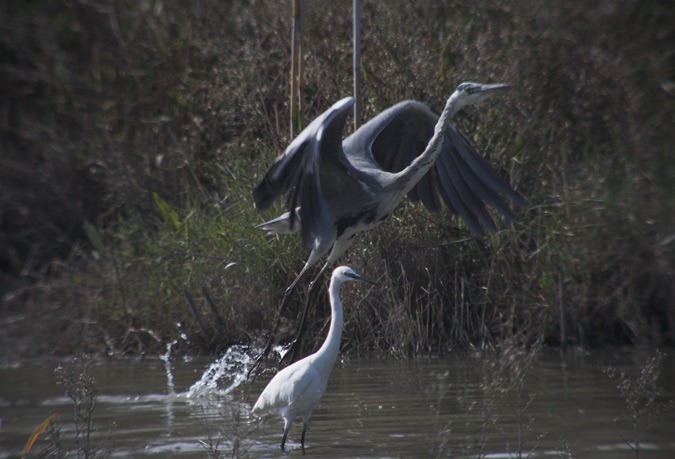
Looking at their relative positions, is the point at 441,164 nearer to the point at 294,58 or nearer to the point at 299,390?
the point at 294,58

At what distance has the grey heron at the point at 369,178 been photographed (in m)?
5.29

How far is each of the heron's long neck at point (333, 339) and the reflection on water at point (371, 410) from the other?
0.42 meters

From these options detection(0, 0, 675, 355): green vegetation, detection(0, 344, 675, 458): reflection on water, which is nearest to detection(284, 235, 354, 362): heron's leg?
detection(0, 344, 675, 458): reflection on water

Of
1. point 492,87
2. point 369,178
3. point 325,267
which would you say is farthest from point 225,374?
point 492,87

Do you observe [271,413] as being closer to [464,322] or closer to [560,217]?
[464,322]

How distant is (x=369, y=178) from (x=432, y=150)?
0.55 m

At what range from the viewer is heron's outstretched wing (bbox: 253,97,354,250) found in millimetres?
5211

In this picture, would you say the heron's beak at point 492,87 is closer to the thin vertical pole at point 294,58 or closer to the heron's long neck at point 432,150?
the heron's long neck at point 432,150

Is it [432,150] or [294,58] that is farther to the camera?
[294,58]

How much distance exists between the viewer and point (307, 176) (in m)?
5.26

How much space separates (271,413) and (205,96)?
481cm

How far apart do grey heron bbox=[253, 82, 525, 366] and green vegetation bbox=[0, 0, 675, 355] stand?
0.73m

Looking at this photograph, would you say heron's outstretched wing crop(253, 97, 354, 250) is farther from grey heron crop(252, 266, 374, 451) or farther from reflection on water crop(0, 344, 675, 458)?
reflection on water crop(0, 344, 675, 458)

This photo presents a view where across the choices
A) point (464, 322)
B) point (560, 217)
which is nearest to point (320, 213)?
point (464, 322)
